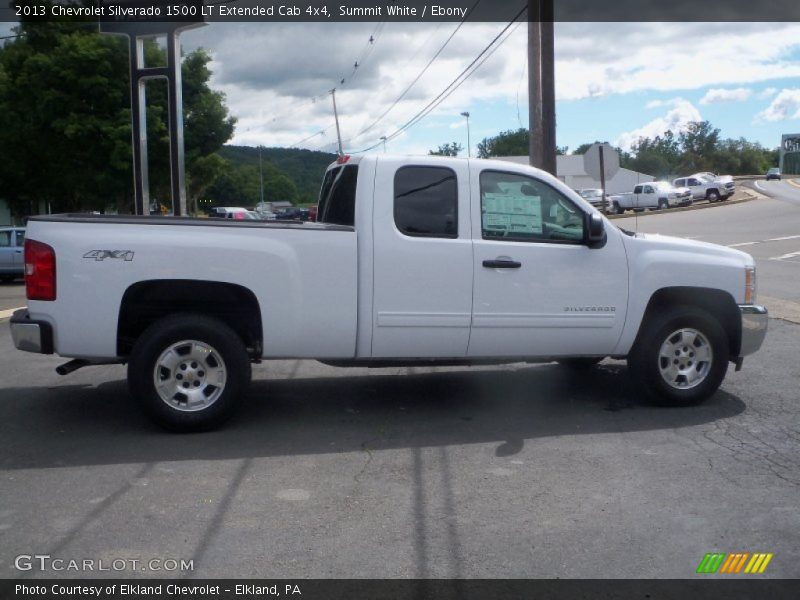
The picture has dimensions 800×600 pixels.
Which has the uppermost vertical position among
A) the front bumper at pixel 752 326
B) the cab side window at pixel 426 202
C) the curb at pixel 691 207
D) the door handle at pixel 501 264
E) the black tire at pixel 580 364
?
the curb at pixel 691 207

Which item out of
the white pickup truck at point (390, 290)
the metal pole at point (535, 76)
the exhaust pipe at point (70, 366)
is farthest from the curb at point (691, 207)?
the exhaust pipe at point (70, 366)

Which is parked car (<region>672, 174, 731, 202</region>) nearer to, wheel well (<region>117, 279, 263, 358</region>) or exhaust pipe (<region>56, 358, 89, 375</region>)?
wheel well (<region>117, 279, 263, 358</region>)

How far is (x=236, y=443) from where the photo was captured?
21.5 feet

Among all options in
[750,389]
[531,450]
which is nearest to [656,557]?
[531,450]

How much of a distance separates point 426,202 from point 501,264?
79cm

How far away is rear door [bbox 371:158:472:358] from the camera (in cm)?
694

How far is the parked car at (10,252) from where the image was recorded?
23938 mm

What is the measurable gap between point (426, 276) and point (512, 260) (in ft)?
2.39

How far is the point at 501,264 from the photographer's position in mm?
7062

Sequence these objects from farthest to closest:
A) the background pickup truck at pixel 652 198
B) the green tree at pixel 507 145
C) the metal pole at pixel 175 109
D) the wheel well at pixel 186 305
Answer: the green tree at pixel 507 145 → the background pickup truck at pixel 652 198 → the metal pole at pixel 175 109 → the wheel well at pixel 186 305

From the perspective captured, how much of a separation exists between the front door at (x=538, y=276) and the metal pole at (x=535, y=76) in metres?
7.52

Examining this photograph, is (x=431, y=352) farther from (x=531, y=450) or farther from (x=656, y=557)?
(x=656, y=557)

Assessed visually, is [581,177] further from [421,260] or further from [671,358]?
[421,260]

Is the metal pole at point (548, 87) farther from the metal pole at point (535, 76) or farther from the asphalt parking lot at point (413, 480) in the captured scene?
the asphalt parking lot at point (413, 480)
